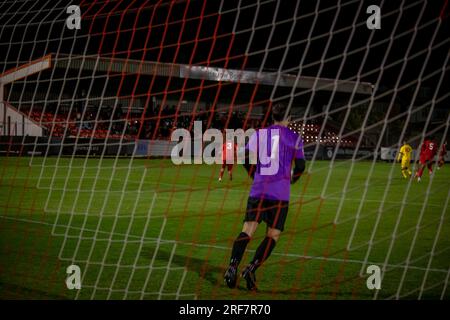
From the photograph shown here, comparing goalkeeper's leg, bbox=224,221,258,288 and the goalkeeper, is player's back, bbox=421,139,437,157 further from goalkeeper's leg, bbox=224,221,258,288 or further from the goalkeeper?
goalkeeper's leg, bbox=224,221,258,288

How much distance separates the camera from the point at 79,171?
68.8 ft

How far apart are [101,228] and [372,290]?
4.65 meters

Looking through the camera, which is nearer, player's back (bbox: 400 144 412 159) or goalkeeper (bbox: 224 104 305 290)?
goalkeeper (bbox: 224 104 305 290)

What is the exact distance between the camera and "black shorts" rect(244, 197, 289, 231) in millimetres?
5855

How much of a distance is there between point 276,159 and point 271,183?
0.23 metres

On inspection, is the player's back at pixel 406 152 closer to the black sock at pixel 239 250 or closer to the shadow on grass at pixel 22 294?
the black sock at pixel 239 250

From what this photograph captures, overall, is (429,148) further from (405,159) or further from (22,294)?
(22,294)

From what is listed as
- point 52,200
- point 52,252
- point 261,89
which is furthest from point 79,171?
point 261,89

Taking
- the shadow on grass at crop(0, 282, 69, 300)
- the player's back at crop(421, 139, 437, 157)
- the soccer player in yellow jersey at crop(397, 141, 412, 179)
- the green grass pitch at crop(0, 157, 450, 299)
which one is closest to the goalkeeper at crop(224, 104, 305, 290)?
the green grass pitch at crop(0, 157, 450, 299)

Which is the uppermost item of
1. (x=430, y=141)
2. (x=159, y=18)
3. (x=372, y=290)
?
(x=159, y=18)

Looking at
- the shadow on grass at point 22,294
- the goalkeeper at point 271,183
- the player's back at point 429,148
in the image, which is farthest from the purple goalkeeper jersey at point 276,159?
the player's back at point 429,148

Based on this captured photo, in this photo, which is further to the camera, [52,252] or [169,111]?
[169,111]
